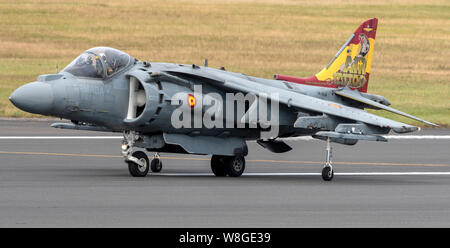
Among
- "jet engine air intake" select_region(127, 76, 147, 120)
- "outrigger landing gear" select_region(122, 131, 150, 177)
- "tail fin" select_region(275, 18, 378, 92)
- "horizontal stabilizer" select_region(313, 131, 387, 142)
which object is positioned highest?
"tail fin" select_region(275, 18, 378, 92)

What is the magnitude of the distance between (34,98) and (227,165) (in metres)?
4.93

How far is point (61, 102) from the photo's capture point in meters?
18.6

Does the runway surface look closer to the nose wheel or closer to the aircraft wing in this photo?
the nose wheel

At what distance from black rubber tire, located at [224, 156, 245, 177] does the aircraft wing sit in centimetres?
167

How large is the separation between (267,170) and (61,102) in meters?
6.04

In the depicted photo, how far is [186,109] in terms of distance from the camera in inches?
791

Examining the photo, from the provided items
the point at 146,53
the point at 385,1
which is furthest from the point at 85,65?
the point at 385,1

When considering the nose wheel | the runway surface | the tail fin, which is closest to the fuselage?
the runway surface

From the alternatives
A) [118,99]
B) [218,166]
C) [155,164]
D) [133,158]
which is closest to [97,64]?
[118,99]

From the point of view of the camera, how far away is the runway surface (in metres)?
14.5

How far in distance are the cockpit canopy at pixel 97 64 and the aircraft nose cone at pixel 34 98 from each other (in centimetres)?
95

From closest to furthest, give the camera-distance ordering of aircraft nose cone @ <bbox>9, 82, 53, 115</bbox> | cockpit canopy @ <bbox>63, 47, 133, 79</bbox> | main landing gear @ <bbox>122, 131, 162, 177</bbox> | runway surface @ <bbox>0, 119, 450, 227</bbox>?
runway surface @ <bbox>0, 119, 450, 227</bbox>, aircraft nose cone @ <bbox>9, 82, 53, 115</bbox>, cockpit canopy @ <bbox>63, 47, 133, 79</bbox>, main landing gear @ <bbox>122, 131, 162, 177</bbox>

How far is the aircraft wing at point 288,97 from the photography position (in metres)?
19.8

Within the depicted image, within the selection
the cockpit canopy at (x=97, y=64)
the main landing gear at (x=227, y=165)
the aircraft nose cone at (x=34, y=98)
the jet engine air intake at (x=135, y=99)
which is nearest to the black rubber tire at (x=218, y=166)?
the main landing gear at (x=227, y=165)
